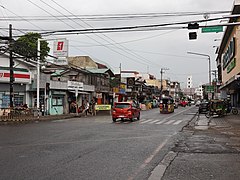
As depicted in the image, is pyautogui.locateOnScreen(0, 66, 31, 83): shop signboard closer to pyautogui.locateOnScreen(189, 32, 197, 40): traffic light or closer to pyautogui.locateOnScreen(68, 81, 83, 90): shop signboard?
pyautogui.locateOnScreen(68, 81, 83, 90): shop signboard

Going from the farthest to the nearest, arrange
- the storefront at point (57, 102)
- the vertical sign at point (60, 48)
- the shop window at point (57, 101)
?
the shop window at point (57, 101) < the storefront at point (57, 102) < the vertical sign at point (60, 48)

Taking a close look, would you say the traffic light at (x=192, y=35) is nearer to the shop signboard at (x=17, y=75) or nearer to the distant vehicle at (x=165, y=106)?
the shop signboard at (x=17, y=75)

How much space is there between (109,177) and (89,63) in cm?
6042

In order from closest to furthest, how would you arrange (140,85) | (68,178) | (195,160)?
(68,178)
(195,160)
(140,85)

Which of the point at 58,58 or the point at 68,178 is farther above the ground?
the point at 58,58

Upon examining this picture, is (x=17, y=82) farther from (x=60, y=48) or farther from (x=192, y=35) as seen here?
(x=192, y=35)

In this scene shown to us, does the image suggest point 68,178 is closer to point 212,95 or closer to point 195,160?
point 195,160

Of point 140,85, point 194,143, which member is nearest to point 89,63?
point 140,85

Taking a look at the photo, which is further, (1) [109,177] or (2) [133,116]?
(2) [133,116]

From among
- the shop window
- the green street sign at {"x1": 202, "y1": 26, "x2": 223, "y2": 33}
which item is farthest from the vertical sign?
the green street sign at {"x1": 202, "y1": 26, "x2": 223, "y2": 33}

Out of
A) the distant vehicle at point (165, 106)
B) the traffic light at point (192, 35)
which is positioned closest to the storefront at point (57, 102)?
the distant vehicle at point (165, 106)

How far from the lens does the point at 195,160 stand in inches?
380

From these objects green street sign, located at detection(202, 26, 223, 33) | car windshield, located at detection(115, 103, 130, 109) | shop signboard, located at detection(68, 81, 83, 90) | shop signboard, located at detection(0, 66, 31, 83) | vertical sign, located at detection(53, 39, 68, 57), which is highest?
vertical sign, located at detection(53, 39, 68, 57)

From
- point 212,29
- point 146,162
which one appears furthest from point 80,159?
point 212,29
